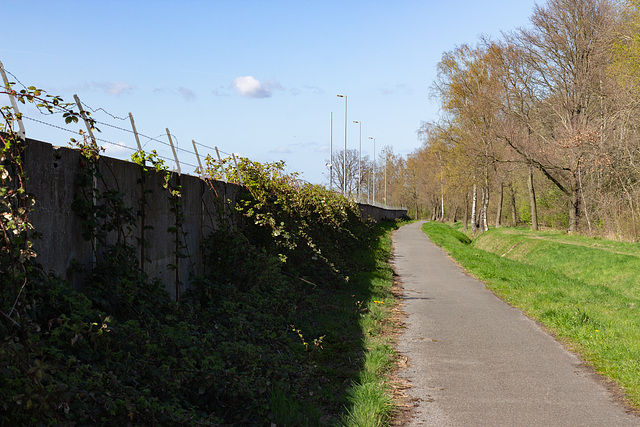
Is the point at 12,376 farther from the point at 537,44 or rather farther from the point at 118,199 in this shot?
the point at 537,44

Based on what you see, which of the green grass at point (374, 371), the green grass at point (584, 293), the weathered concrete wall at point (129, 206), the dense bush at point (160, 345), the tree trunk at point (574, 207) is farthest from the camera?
the tree trunk at point (574, 207)

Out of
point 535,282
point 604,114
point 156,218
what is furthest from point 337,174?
point 156,218

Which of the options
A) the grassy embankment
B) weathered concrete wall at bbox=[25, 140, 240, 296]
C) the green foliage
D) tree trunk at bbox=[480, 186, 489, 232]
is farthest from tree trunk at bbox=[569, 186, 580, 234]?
weathered concrete wall at bbox=[25, 140, 240, 296]

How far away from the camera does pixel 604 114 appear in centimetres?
2794

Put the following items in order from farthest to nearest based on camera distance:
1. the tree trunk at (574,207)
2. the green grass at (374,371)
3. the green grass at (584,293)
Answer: the tree trunk at (574,207)
the green grass at (584,293)
the green grass at (374,371)

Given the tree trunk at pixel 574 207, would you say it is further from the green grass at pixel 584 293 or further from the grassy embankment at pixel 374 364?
the grassy embankment at pixel 374 364

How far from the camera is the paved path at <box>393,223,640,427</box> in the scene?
204 inches

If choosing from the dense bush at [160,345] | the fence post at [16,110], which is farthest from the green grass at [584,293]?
the fence post at [16,110]

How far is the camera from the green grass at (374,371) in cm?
511

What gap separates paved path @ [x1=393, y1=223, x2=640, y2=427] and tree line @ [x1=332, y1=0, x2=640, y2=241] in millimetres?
15339

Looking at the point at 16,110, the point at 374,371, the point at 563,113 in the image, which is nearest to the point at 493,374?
the point at 374,371

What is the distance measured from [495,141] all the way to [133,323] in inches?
1276

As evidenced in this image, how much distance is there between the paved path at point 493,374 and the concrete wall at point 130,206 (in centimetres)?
321

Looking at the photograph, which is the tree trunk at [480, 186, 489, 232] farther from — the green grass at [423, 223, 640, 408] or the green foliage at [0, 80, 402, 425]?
the green foliage at [0, 80, 402, 425]
